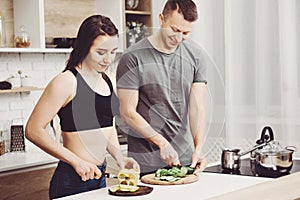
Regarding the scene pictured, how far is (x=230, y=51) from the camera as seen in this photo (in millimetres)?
4715

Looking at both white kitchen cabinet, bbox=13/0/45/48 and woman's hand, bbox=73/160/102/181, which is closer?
woman's hand, bbox=73/160/102/181

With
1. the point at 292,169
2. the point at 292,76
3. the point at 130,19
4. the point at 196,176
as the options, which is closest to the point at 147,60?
the point at 196,176

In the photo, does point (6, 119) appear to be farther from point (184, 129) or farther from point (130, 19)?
point (184, 129)

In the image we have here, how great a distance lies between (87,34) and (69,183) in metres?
0.73

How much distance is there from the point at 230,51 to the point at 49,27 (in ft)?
4.50

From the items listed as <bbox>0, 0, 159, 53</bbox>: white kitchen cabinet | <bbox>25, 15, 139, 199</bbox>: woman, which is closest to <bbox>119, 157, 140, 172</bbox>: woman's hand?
<bbox>25, 15, 139, 199</bbox>: woman

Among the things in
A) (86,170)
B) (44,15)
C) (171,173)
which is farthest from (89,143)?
(44,15)

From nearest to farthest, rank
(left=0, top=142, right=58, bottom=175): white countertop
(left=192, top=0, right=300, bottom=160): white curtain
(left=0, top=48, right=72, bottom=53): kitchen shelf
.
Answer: (left=0, top=142, right=58, bottom=175): white countertop
(left=0, top=48, right=72, bottom=53): kitchen shelf
(left=192, top=0, right=300, bottom=160): white curtain

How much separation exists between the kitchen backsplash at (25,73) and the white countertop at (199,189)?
187cm

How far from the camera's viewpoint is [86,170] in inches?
119

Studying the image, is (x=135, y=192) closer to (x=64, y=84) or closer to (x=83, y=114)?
(x=83, y=114)

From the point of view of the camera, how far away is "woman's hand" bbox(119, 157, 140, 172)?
3057mm

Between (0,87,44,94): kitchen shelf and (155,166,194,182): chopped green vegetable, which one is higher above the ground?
(0,87,44,94): kitchen shelf

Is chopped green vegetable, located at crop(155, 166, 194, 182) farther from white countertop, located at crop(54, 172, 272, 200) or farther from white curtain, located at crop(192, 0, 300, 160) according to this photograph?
white curtain, located at crop(192, 0, 300, 160)
